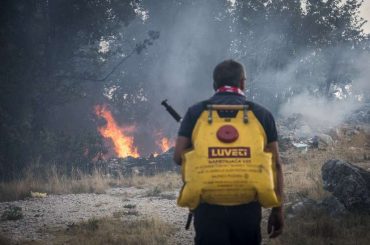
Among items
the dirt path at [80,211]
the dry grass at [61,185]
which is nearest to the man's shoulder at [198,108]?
the dirt path at [80,211]

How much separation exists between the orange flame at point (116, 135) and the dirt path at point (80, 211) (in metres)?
12.6

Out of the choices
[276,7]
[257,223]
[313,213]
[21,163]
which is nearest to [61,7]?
[21,163]

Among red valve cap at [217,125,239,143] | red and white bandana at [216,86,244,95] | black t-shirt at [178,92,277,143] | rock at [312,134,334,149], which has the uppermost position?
rock at [312,134,334,149]

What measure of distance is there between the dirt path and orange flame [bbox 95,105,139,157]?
12.6 meters

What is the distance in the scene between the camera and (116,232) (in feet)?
23.0

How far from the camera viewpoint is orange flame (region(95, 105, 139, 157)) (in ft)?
82.0

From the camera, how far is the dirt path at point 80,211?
709 cm

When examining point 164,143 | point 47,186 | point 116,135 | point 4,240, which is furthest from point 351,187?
point 164,143

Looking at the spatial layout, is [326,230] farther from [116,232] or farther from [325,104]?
[325,104]

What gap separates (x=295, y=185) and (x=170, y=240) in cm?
561

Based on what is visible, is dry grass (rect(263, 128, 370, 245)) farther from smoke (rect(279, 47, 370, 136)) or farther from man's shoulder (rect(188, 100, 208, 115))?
smoke (rect(279, 47, 370, 136))

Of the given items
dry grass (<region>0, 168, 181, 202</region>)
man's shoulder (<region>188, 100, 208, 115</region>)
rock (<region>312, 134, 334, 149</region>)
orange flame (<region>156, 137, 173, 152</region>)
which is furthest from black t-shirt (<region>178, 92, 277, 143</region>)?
orange flame (<region>156, 137, 173, 152</region>)

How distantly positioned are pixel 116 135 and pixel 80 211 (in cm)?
1673

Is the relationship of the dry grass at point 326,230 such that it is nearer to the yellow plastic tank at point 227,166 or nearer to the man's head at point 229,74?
the yellow plastic tank at point 227,166
